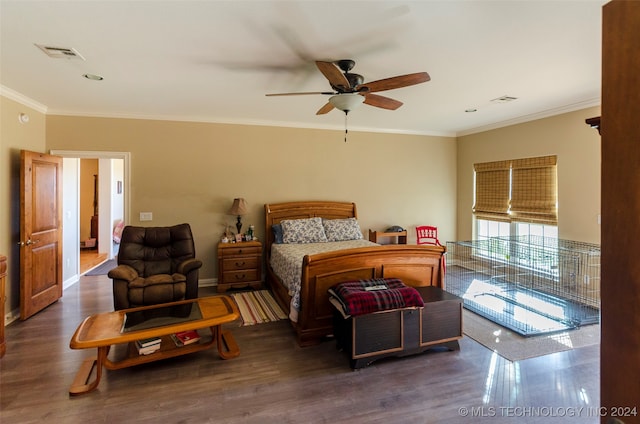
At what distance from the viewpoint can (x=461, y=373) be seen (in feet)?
8.77

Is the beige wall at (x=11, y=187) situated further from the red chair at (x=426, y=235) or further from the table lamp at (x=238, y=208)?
the red chair at (x=426, y=235)

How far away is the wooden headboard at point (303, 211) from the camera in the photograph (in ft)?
17.2

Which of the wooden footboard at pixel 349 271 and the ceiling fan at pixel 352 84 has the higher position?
the ceiling fan at pixel 352 84

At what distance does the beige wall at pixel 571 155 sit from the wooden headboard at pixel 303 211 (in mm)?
2742

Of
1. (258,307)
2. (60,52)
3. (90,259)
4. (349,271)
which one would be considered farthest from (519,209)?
(90,259)

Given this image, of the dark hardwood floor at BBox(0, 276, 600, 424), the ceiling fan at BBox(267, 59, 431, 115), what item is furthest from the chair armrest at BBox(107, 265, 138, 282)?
the ceiling fan at BBox(267, 59, 431, 115)

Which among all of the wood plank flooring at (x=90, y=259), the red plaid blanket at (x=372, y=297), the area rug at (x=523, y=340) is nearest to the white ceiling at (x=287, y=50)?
the red plaid blanket at (x=372, y=297)

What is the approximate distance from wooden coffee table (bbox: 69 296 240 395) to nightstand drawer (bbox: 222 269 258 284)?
1618 mm

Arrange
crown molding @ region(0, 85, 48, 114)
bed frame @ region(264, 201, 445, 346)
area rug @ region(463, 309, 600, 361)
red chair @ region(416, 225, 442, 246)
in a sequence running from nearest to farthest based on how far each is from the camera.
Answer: area rug @ region(463, 309, 600, 361), bed frame @ region(264, 201, 445, 346), crown molding @ region(0, 85, 48, 114), red chair @ region(416, 225, 442, 246)

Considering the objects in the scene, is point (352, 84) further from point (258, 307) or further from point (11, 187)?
point (11, 187)

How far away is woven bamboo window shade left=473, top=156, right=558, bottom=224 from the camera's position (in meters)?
4.65

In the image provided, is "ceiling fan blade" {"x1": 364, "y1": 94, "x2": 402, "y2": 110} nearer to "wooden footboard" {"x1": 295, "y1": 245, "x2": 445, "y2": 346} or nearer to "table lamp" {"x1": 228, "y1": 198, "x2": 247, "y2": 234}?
"wooden footboard" {"x1": 295, "y1": 245, "x2": 445, "y2": 346}

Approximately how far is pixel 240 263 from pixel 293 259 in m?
1.44

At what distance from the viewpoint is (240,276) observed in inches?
192
